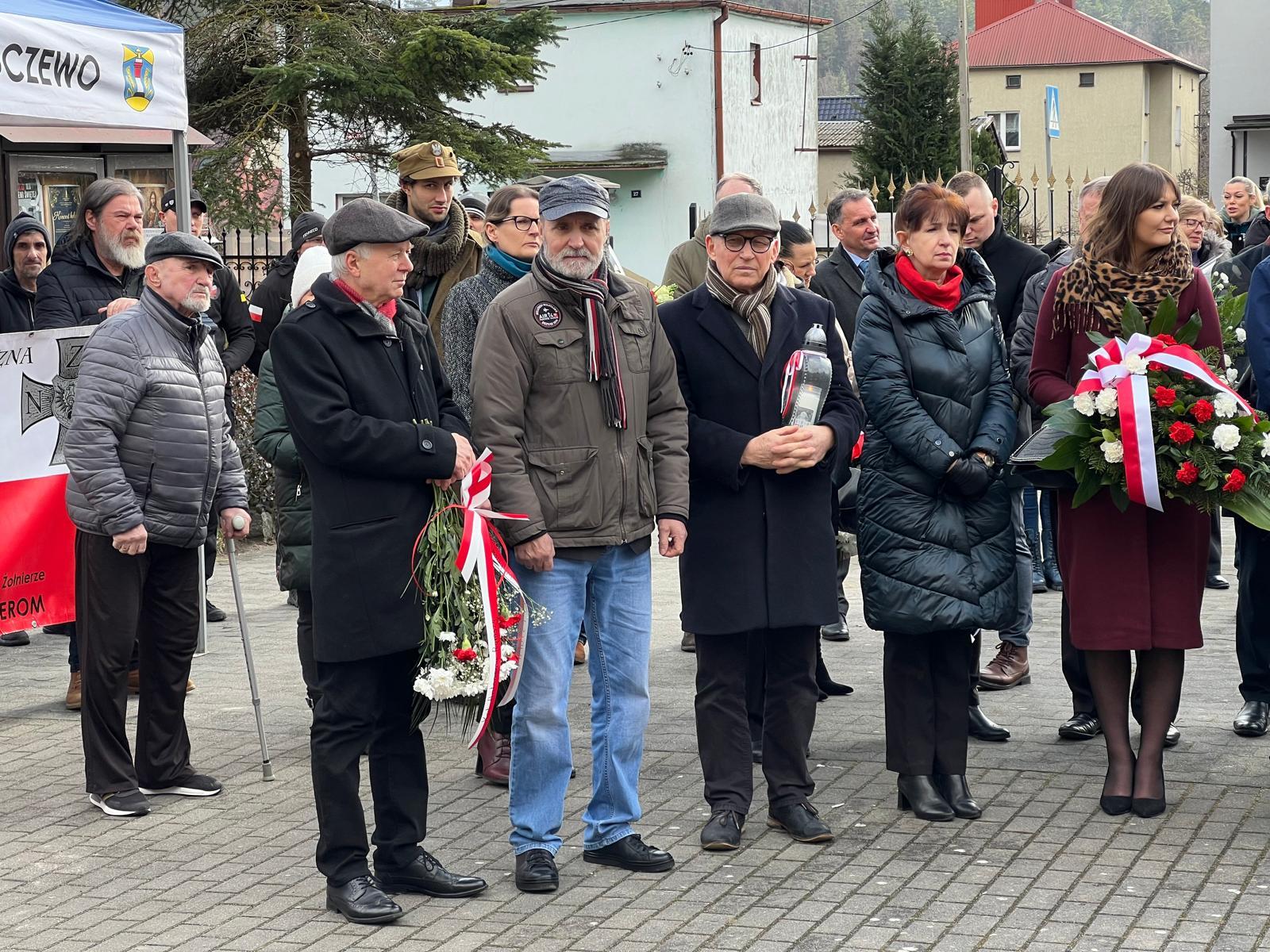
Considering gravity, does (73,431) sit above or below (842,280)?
below

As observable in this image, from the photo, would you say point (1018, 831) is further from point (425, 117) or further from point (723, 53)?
point (723, 53)

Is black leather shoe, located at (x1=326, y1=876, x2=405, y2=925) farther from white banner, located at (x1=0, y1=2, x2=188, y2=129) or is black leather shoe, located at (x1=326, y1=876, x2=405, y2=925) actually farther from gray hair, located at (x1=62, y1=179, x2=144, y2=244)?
gray hair, located at (x1=62, y1=179, x2=144, y2=244)

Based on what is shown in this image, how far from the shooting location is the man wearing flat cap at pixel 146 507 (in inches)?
234

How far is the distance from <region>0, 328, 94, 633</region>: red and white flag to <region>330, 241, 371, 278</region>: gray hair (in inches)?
124

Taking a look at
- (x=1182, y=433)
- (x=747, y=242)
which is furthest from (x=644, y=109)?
(x=1182, y=433)

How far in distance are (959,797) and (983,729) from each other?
1018mm

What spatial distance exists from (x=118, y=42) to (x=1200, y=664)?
583 centimetres

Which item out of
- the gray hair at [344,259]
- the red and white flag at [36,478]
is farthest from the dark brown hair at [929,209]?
the red and white flag at [36,478]

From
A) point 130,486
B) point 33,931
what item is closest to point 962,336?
point 130,486

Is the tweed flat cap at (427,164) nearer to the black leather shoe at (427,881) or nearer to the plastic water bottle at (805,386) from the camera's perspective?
the plastic water bottle at (805,386)

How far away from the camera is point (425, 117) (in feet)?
63.3

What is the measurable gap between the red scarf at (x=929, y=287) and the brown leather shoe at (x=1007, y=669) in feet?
8.15

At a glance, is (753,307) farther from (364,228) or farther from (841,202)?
(841,202)

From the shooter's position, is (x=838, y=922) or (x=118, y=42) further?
(x=118, y=42)
